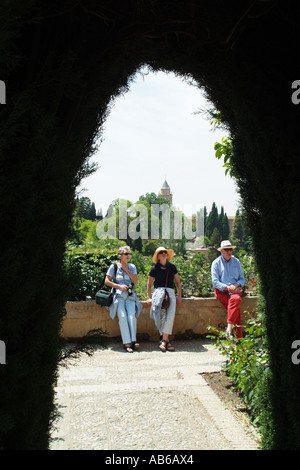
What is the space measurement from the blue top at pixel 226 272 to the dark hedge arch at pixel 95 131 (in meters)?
3.56

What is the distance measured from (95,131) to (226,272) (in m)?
4.32

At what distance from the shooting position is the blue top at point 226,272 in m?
6.53

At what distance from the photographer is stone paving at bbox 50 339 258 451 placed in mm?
3293

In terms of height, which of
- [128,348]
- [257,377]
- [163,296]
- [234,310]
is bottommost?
[128,348]

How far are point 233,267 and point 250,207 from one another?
3.59 metres

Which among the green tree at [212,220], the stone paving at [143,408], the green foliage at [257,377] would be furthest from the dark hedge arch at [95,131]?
the green tree at [212,220]

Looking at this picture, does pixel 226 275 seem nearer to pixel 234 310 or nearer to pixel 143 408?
pixel 234 310

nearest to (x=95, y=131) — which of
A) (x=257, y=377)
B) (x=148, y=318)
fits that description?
(x=257, y=377)

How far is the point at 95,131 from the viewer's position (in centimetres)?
275

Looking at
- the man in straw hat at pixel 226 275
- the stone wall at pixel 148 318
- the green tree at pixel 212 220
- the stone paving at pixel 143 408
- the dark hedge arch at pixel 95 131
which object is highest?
the green tree at pixel 212 220

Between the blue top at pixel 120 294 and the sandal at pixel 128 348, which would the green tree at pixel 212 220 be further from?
the sandal at pixel 128 348

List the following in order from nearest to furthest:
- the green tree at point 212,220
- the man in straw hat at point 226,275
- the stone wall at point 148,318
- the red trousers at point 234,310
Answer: the red trousers at point 234,310 → the man in straw hat at point 226,275 → the stone wall at point 148,318 → the green tree at point 212,220

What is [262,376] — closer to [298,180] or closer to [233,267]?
[298,180]
